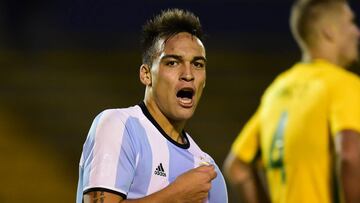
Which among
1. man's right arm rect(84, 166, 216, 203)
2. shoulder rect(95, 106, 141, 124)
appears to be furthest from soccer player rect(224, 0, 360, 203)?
shoulder rect(95, 106, 141, 124)

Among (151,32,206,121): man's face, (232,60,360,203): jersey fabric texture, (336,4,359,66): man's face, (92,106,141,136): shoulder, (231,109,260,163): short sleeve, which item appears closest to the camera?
(92,106,141,136): shoulder

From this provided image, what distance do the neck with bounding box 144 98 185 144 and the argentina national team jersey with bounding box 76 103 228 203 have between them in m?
0.04

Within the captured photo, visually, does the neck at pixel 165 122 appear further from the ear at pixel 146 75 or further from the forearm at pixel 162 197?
the forearm at pixel 162 197

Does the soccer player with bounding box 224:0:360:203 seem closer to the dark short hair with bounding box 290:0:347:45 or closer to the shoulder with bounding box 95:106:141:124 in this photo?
the dark short hair with bounding box 290:0:347:45

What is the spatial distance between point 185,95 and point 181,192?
17.7 inches

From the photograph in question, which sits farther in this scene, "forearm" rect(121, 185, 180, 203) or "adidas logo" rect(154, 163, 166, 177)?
"adidas logo" rect(154, 163, 166, 177)

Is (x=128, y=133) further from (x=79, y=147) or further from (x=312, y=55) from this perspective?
(x=79, y=147)

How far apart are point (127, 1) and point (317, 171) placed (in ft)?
18.3

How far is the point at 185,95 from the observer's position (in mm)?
2596

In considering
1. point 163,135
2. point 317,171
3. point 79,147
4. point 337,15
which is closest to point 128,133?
point 163,135

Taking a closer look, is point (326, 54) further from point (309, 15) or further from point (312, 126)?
point (312, 126)

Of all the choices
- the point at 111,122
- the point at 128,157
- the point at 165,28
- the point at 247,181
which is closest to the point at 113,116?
the point at 111,122

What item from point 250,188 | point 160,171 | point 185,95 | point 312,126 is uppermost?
point 185,95

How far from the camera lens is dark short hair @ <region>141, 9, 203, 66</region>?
261cm
